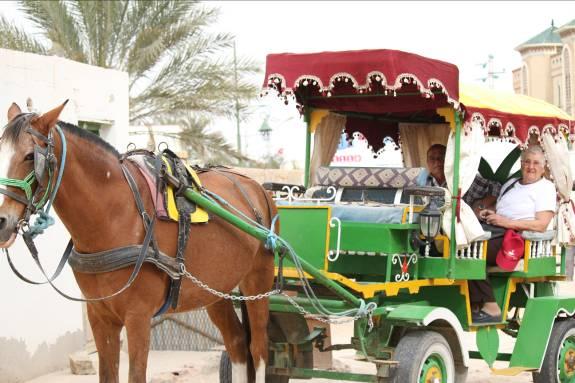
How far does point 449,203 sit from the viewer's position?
21.6 ft

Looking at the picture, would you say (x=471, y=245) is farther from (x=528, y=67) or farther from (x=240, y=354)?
(x=528, y=67)

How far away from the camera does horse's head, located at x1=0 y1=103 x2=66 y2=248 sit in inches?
176

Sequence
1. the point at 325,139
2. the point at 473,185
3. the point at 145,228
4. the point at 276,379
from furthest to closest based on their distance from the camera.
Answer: the point at 473,185
the point at 325,139
the point at 276,379
the point at 145,228

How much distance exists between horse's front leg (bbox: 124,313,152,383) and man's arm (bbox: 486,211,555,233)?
3.29m

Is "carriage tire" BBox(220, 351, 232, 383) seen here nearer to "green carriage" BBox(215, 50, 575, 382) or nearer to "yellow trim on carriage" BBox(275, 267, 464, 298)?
"green carriage" BBox(215, 50, 575, 382)

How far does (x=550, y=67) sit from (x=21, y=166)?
25.5 m

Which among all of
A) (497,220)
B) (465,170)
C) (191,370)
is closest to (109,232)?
(465,170)

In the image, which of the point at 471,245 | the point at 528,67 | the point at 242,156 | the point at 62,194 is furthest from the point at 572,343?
the point at 528,67

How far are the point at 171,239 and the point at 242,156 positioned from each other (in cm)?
1038

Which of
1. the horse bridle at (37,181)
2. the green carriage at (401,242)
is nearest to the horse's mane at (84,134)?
the horse bridle at (37,181)

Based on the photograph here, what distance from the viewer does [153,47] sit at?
48.3ft

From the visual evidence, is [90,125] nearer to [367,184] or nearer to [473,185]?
[367,184]

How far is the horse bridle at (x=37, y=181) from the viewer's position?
14.8 ft

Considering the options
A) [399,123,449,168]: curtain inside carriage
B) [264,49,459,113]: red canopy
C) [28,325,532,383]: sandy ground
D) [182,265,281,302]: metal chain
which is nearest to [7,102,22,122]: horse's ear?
[182,265,281,302]: metal chain
